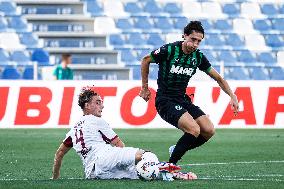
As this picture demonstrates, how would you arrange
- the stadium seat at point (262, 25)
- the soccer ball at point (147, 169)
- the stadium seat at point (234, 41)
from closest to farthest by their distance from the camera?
the soccer ball at point (147, 169) → the stadium seat at point (234, 41) → the stadium seat at point (262, 25)

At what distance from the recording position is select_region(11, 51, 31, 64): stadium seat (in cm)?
2906

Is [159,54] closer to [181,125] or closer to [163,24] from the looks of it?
[181,125]

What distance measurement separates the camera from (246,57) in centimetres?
3222

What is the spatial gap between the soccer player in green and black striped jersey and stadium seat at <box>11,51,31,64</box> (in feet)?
63.9

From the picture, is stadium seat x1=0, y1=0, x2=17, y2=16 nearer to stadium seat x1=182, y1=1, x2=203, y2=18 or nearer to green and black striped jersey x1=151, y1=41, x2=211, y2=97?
stadium seat x1=182, y1=1, x2=203, y2=18

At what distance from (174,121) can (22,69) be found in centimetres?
1902

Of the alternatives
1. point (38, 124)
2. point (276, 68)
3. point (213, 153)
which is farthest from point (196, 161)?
point (276, 68)

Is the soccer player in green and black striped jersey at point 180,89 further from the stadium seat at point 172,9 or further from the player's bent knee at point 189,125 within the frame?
the stadium seat at point 172,9

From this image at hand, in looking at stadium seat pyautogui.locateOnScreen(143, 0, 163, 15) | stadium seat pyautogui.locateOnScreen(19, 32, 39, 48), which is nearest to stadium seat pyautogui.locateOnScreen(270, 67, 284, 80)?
stadium seat pyautogui.locateOnScreen(143, 0, 163, 15)

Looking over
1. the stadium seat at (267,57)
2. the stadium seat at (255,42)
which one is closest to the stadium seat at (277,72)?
the stadium seat at (267,57)

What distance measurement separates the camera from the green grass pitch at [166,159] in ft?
26.9

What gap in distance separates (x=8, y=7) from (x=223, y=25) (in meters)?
7.73

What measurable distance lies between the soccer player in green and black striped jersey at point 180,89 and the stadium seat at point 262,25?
23571 mm

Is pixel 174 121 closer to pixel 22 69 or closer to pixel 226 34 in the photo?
pixel 22 69
